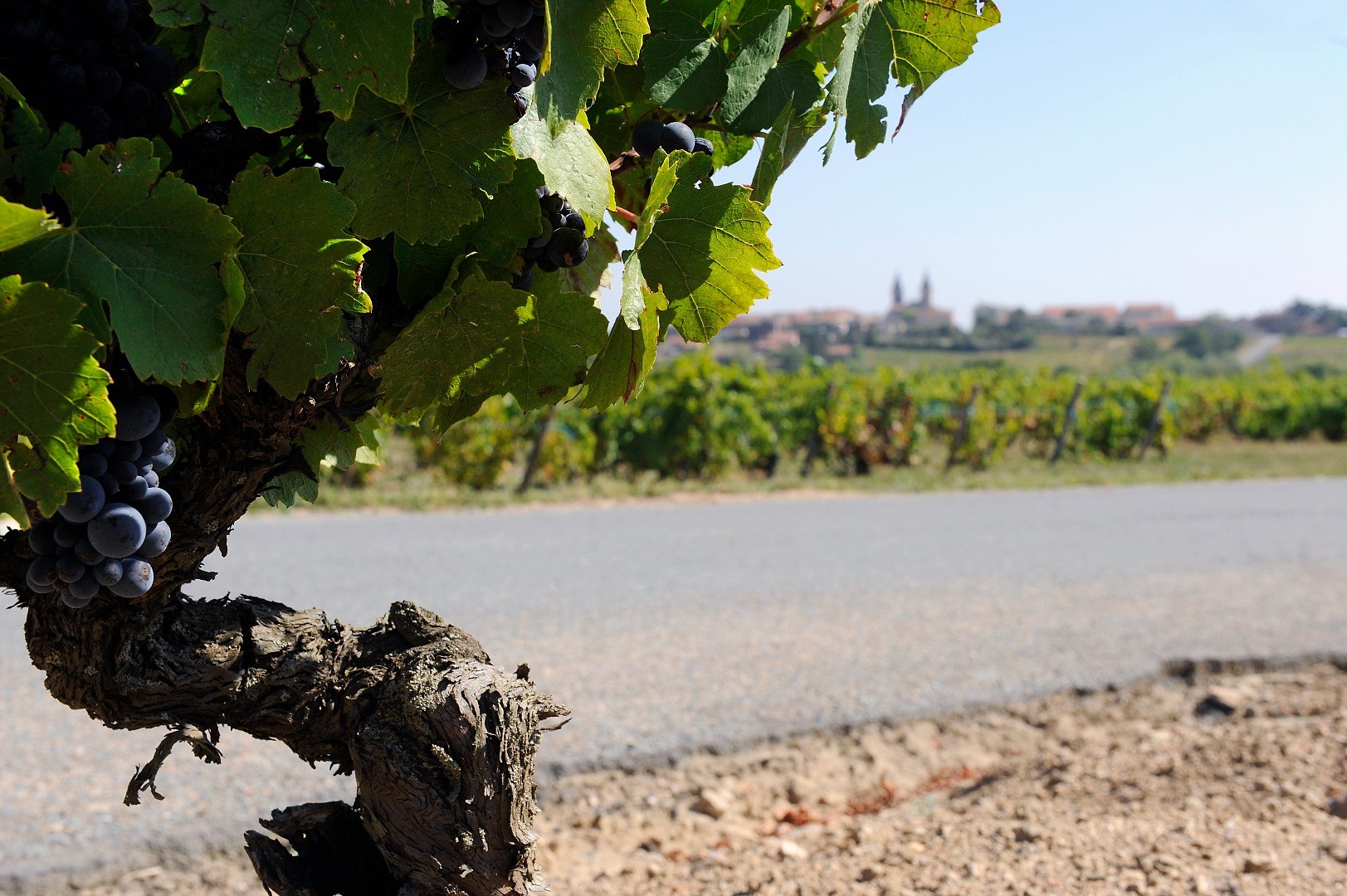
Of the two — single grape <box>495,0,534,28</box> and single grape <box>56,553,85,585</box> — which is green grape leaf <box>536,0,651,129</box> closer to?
single grape <box>495,0,534,28</box>

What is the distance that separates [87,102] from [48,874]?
313cm

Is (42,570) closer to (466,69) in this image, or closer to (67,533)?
(67,533)

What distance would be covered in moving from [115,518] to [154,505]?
0.06 metres

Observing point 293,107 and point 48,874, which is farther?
point 48,874

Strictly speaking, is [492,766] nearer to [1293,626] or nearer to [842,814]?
[842,814]

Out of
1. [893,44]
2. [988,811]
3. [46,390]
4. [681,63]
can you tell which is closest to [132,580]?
[46,390]

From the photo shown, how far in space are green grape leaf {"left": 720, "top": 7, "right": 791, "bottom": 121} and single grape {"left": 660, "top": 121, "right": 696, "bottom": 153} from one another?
0.07m

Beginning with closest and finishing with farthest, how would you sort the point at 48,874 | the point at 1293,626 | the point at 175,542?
1. the point at 175,542
2. the point at 48,874
3. the point at 1293,626

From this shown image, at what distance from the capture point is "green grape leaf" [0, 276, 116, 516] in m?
0.96

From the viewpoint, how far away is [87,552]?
1.17 metres

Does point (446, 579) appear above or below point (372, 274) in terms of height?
below

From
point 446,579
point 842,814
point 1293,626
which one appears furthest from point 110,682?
point 1293,626

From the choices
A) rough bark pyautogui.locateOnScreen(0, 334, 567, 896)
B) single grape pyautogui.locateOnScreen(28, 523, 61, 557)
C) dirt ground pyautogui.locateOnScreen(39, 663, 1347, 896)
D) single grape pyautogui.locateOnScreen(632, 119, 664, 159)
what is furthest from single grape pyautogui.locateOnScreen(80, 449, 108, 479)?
dirt ground pyautogui.locateOnScreen(39, 663, 1347, 896)

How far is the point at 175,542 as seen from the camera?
1501 millimetres
